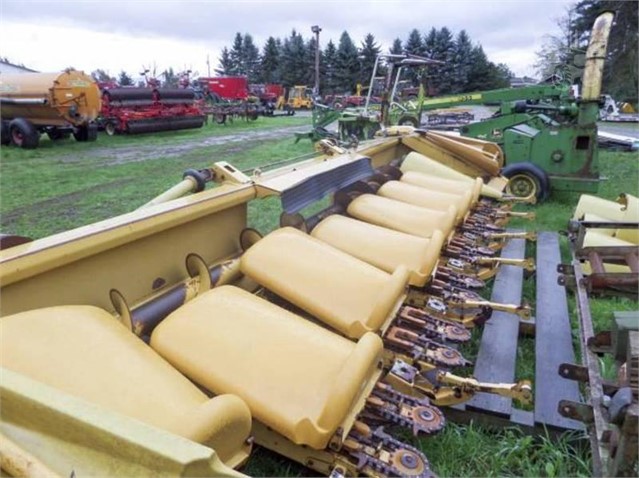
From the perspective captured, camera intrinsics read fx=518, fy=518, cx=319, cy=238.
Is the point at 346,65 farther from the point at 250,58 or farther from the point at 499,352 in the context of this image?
the point at 499,352

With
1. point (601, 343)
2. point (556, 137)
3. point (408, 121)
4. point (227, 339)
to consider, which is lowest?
point (601, 343)

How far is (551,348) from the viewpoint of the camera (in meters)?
2.50

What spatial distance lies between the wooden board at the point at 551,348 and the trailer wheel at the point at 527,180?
2.31m

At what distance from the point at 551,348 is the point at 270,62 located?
4519 centimetres

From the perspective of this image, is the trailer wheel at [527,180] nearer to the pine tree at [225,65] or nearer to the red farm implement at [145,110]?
the red farm implement at [145,110]

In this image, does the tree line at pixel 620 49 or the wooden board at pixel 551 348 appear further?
the tree line at pixel 620 49

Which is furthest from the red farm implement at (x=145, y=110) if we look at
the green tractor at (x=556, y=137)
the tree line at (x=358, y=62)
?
the tree line at (x=358, y=62)

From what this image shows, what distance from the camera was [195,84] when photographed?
24.4 metres

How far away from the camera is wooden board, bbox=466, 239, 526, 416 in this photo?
2.02 meters

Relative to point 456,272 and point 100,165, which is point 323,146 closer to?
point 456,272

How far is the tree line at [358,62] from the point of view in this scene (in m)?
37.1

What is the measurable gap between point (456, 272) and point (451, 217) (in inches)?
12.4

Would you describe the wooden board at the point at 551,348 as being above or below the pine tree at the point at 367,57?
below

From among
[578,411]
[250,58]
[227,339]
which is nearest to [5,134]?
[227,339]
